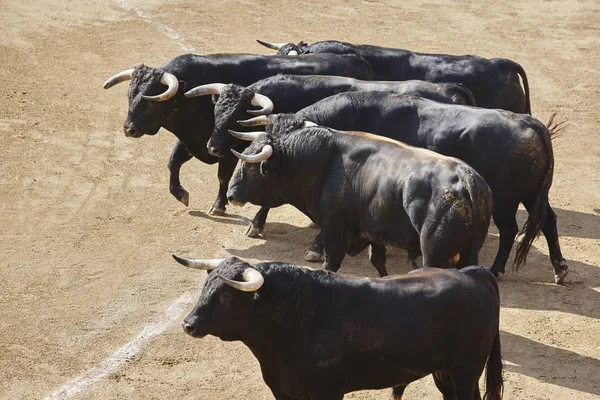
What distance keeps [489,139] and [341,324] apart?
500 centimetres

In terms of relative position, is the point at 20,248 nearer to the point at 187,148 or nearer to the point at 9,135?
the point at 187,148

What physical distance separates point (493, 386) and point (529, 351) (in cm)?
227

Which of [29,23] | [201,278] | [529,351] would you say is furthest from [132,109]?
[29,23]

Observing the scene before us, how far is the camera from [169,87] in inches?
624

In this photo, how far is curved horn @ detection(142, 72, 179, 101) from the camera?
15711mm

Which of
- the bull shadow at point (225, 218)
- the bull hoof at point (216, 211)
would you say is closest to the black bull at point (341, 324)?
the bull shadow at point (225, 218)

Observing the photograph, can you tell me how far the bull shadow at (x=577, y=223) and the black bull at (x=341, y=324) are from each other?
678cm

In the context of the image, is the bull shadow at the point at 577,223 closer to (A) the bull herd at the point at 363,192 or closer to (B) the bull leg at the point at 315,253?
(A) the bull herd at the point at 363,192

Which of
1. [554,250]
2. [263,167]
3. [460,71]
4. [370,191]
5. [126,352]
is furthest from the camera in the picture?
[460,71]

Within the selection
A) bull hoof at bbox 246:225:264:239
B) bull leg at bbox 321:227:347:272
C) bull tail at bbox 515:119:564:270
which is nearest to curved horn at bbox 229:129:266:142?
bull leg at bbox 321:227:347:272

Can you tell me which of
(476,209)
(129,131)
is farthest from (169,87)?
(476,209)

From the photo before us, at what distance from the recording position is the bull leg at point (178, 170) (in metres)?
16.5

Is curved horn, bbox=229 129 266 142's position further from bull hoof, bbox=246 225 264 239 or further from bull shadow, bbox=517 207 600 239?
bull shadow, bbox=517 207 600 239

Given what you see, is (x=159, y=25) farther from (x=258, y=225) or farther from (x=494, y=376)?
(x=494, y=376)
